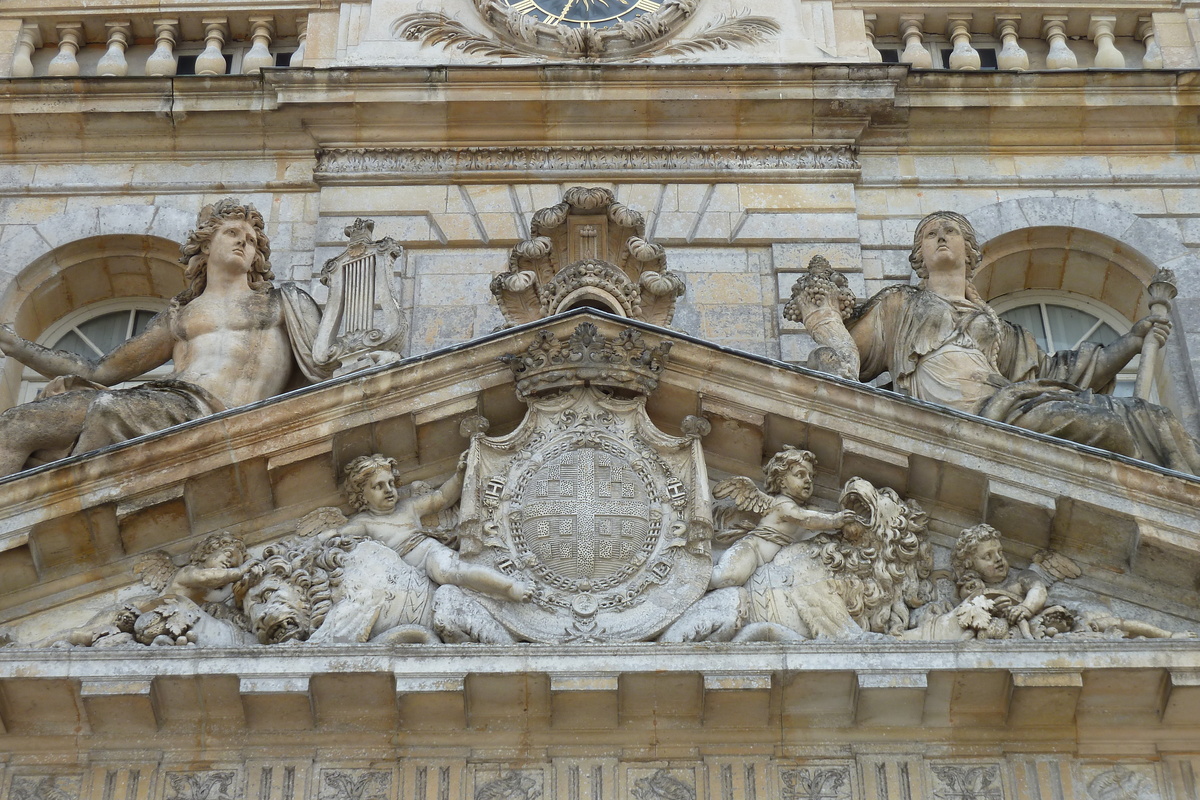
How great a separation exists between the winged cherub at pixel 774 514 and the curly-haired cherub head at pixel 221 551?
8.85ft

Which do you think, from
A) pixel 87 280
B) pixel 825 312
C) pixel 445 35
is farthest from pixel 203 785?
pixel 445 35

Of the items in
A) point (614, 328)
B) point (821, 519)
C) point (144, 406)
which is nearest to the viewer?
point (821, 519)

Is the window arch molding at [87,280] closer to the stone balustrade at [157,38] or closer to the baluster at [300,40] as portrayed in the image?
the stone balustrade at [157,38]

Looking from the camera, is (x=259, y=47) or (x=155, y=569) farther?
(x=259, y=47)

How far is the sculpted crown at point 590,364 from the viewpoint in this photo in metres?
13.1

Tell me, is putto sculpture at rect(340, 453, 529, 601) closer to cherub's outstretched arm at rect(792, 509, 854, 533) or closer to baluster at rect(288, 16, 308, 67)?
cherub's outstretched arm at rect(792, 509, 854, 533)

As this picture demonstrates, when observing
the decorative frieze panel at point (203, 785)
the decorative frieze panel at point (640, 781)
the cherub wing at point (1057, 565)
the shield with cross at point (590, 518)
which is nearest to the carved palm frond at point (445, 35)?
the shield with cross at point (590, 518)

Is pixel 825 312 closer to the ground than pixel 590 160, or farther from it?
closer to the ground

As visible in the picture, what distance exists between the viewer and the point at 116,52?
18.2 metres

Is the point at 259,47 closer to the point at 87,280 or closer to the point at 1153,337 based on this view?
the point at 87,280

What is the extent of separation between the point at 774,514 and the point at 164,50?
25.9ft

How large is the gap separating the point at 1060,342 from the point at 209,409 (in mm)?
6761

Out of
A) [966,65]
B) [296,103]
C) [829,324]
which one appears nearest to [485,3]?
[296,103]

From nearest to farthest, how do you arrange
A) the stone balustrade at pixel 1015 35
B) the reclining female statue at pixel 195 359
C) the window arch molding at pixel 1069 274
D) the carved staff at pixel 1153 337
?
the reclining female statue at pixel 195 359
the carved staff at pixel 1153 337
the window arch molding at pixel 1069 274
the stone balustrade at pixel 1015 35
